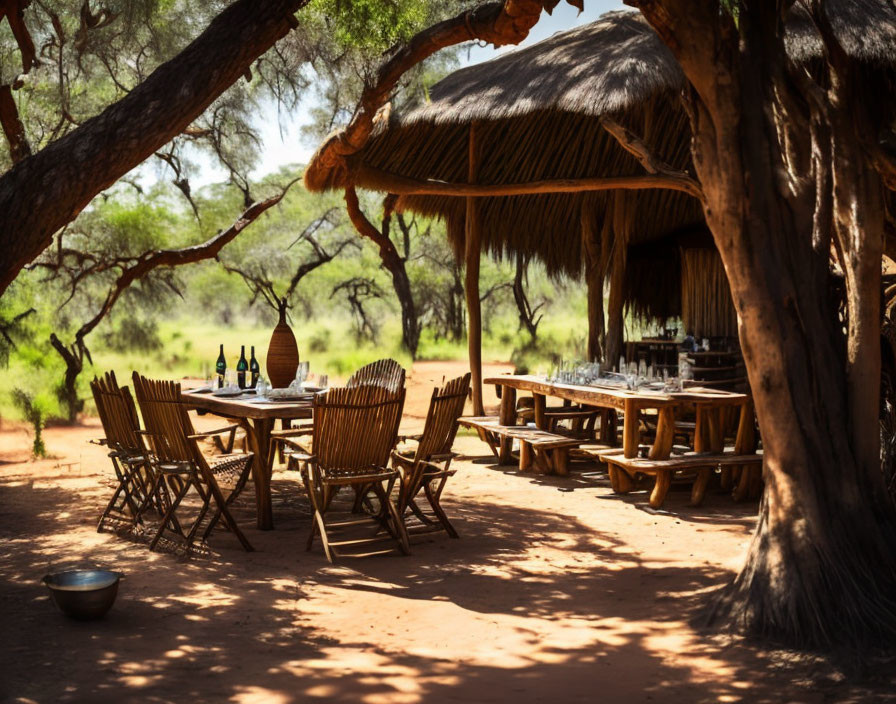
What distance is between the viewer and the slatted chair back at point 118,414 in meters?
5.37

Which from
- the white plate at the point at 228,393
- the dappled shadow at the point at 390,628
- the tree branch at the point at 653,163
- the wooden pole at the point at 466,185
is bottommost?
the dappled shadow at the point at 390,628

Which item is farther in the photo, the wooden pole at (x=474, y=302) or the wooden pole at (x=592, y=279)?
the wooden pole at (x=592, y=279)

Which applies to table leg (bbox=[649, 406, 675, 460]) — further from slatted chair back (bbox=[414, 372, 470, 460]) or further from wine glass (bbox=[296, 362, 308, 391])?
wine glass (bbox=[296, 362, 308, 391])

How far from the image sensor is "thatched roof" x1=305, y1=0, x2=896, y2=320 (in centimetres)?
759

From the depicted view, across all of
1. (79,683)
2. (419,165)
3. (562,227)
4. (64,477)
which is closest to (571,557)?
(79,683)

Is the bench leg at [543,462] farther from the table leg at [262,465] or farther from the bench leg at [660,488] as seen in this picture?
the table leg at [262,465]

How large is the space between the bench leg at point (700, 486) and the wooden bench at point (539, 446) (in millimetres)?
1102

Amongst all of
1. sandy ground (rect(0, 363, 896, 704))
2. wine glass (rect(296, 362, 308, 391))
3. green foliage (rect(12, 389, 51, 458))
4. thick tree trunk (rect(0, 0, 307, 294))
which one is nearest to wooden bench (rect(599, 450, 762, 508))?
sandy ground (rect(0, 363, 896, 704))

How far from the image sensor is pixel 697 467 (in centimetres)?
640

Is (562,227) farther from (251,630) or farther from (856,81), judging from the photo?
(251,630)

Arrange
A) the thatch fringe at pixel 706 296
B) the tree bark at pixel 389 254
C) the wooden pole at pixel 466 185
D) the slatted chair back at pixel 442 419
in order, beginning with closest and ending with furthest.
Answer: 1. the slatted chair back at pixel 442 419
2. the wooden pole at pixel 466 185
3. the thatch fringe at pixel 706 296
4. the tree bark at pixel 389 254

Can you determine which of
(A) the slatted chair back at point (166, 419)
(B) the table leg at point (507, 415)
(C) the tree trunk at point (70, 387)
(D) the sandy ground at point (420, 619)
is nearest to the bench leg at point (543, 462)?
(B) the table leg at point (507, 415)

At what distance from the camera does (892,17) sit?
25.6ft

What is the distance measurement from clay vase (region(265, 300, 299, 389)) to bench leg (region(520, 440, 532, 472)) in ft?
7.90
